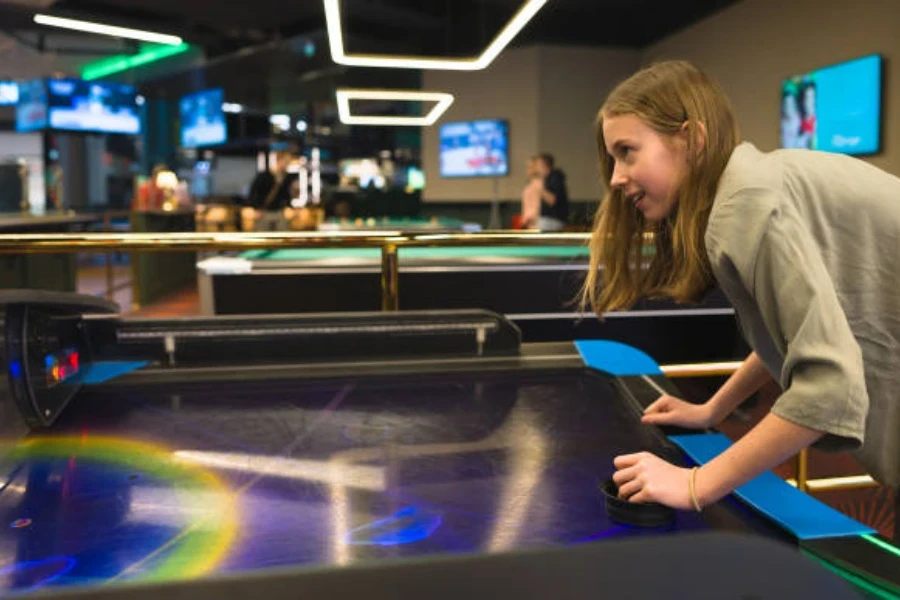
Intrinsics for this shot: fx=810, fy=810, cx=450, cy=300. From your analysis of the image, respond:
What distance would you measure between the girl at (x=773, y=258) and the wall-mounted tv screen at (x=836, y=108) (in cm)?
448

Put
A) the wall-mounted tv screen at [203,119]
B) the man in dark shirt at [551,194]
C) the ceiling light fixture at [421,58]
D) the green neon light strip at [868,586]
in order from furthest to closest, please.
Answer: the wall-mounted tv screen at [203,119] → the man in dark shirt at [551,194] → the ceiling light fixture at [421,58] → the green neon light strip at [868,586]

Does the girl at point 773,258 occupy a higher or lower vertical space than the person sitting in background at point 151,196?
lower

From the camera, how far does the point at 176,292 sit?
8.25 meters

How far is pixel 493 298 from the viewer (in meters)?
3.96

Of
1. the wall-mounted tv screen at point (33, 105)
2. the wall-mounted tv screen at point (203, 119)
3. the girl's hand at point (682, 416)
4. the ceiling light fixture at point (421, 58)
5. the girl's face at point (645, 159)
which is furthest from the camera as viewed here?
the wall-mounted tv screen at point (203, 119)

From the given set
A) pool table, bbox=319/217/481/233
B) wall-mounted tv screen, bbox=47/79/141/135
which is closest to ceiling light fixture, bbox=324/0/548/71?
pool table, bbox=319/217/481/233

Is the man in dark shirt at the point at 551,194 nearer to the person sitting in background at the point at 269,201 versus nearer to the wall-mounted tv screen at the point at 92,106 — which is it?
the person sitting in background at the point at 269,201

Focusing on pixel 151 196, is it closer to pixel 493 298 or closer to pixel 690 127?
pixel 493 298

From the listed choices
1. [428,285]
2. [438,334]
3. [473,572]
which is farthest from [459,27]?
[473,572]

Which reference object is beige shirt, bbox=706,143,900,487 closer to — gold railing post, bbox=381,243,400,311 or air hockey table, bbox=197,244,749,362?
gold railing post, bbox=381,243,400,311

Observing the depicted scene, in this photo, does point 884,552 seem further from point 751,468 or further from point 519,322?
point 519,322

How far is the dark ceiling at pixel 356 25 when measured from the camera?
8.21 metres

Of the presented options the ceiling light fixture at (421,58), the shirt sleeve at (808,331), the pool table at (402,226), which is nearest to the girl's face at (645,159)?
the shirt sleeve at (808,331)

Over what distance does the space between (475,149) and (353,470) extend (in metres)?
9.40
